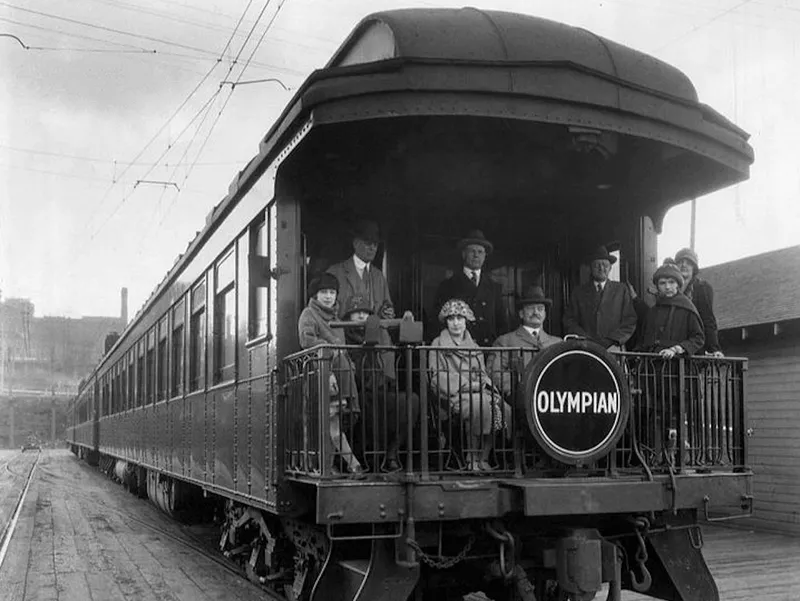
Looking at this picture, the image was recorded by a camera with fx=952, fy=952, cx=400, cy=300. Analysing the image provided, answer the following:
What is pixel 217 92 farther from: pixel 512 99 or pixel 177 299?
pixel 512 99

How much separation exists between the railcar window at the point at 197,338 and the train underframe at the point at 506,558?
8.74 feet

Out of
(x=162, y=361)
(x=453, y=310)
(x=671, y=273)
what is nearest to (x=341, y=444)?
(x=453, y=310)

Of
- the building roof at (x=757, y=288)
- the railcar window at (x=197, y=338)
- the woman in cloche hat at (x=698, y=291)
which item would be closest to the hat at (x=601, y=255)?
the woman in cloche hat at (x=698, y=291)

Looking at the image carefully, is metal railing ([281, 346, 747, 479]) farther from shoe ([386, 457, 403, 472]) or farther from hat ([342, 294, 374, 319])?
hat ([342, 294, 374, 319])

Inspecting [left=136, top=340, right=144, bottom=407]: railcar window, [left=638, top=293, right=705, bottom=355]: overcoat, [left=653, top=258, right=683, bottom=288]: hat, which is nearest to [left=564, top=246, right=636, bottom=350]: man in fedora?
[left=638, top=293, right=705, bottom=355]: overcoat

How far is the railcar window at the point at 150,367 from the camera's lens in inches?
523

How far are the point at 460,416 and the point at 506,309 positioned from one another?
90.1 inches

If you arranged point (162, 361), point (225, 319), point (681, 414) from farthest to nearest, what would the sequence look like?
1. point (162, 361)
2. point (225, 319)
3. point (681, 414)

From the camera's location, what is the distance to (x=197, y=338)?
935 cm

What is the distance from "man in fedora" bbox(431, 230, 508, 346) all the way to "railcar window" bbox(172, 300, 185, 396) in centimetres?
439

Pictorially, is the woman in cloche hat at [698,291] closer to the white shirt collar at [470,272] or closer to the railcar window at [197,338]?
the white shirt collar at [470,272]

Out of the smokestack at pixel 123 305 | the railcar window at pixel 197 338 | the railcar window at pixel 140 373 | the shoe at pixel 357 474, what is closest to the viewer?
the shoe at pixel 357 474

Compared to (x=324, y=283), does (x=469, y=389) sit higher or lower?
lower

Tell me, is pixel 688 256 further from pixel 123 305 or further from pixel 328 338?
pixel 123 305
